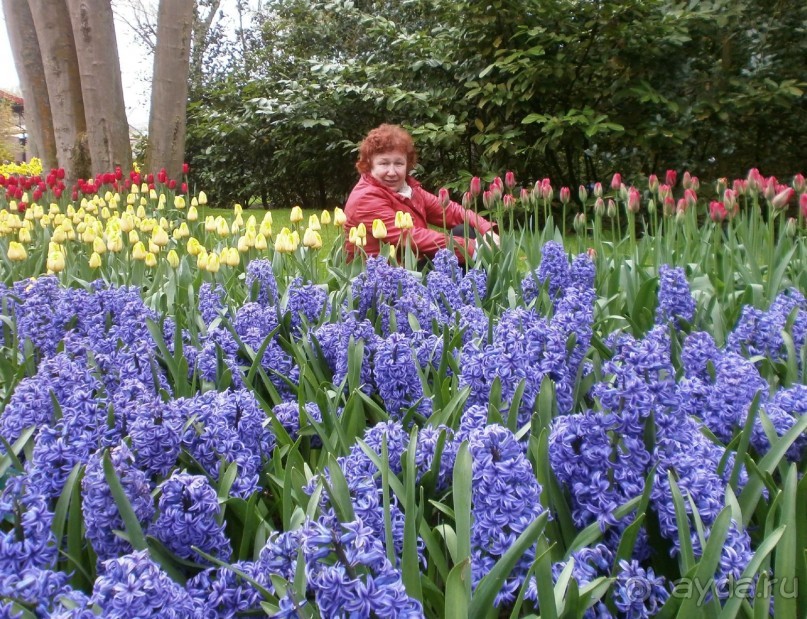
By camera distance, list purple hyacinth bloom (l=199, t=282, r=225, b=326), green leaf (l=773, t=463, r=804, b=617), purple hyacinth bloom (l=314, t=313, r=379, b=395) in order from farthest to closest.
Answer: purple hyacinth bloom (l=199, t=282, r=225, b=326)
purple hyacinth bloom (l=314, t=313, r=379, b=395)
green leaf (l=773, t=463, r=804, b=617)

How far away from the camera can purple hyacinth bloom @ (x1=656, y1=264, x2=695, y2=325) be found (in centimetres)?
188

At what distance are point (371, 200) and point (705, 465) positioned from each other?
2.86 m

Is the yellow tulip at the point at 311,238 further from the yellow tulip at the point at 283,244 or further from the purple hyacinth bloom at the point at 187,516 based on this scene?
the purple hyacinth bloom at the point at 187,516

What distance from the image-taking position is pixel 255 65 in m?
14.4

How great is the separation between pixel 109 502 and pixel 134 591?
0.84ft

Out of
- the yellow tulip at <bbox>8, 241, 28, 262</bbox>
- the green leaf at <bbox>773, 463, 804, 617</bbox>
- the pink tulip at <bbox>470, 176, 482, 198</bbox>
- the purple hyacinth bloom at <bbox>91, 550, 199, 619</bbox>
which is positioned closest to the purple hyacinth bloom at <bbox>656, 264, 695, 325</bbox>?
the green leaf at <bbox>773, 463, 804, 617</bbox>

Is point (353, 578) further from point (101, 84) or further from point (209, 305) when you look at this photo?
point (101, 84)

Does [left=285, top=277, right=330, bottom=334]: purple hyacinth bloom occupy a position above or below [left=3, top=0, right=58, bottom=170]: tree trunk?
below

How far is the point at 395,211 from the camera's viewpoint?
Result: 12.5 feet

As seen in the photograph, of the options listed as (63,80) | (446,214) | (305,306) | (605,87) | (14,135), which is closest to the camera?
(305,306)

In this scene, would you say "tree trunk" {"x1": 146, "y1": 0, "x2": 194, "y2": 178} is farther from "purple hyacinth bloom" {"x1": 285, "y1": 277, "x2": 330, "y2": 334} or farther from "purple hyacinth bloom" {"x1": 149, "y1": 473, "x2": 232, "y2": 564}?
"purple hyacinth bloom" {"x1": 149, "y1": 473, "x2": 232, "y2": 564}

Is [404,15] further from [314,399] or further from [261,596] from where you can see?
[261,596]

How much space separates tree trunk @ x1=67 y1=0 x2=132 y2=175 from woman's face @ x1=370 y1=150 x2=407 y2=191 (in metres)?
3.69

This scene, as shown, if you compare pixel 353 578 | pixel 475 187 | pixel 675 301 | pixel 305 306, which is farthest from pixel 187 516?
pixel 475 187
